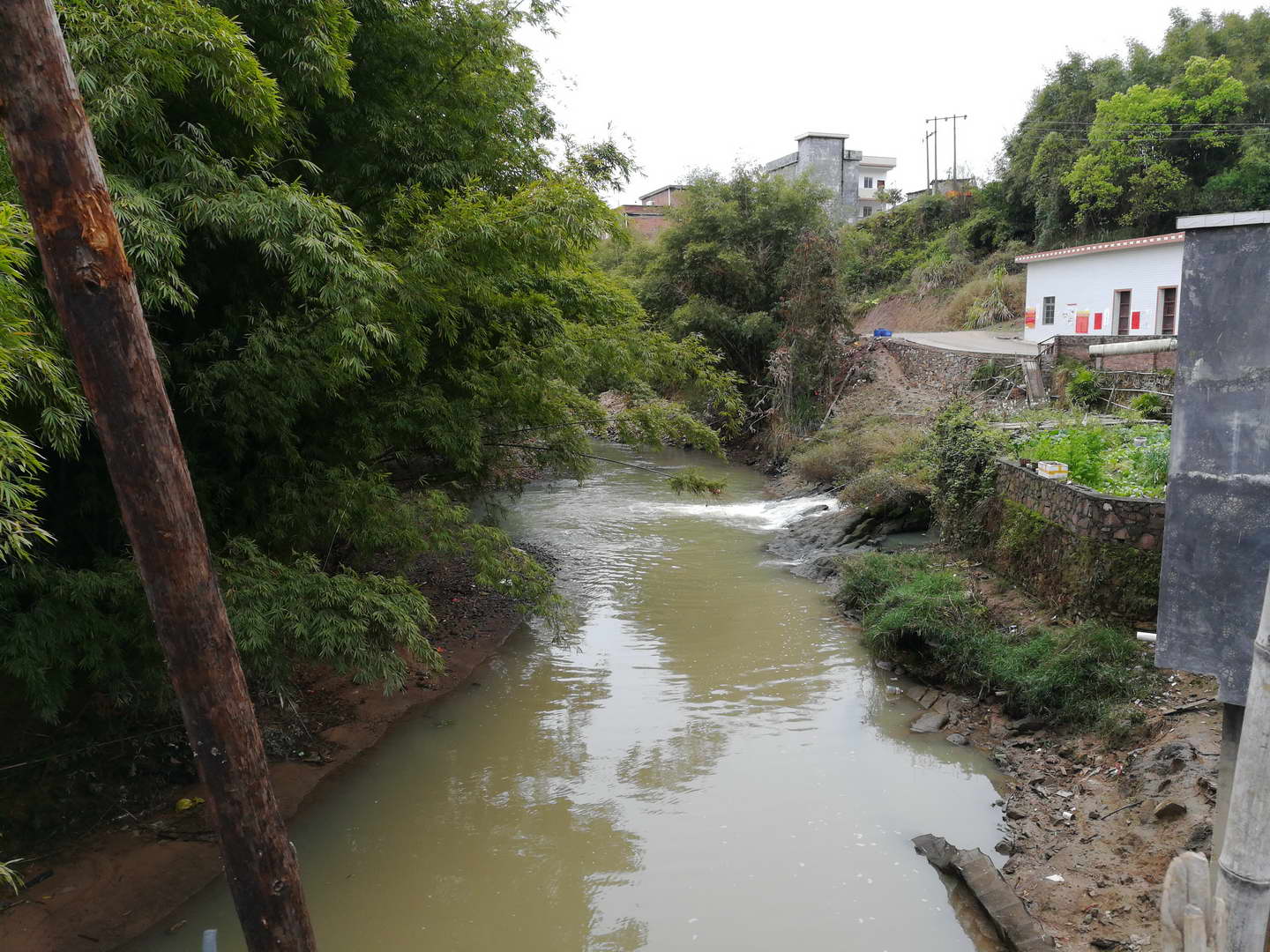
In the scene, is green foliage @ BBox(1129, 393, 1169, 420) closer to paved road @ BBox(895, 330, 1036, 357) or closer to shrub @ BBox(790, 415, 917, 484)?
shrub @ BBox(790, 415, 917, 484)

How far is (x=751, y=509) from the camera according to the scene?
2088 cm

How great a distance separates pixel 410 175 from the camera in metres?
8.65

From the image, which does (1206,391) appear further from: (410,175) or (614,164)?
(614,164)

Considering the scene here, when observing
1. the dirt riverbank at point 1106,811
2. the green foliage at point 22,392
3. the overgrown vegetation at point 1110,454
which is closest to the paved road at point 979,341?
the overgrown vegetation at point 1110,454

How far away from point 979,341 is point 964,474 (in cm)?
1623

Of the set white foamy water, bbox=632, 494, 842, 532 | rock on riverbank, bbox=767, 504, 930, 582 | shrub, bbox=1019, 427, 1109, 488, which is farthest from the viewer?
white foamy water, bbox=632, 494, 842, 532

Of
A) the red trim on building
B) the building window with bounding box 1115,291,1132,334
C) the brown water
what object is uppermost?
the red trim on building

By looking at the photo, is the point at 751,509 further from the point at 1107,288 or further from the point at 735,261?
the point at 1107,288

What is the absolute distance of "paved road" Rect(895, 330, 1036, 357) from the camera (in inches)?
961

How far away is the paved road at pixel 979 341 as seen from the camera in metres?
24.4

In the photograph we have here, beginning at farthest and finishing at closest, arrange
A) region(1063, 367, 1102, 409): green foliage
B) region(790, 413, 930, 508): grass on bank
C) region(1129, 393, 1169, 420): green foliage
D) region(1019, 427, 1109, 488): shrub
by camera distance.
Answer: region(1063, 367, 1102, 409): green foliage < region(790, 413, 930, 508): grass on bank < region(1129, 393, 1169, 420): green foliage < region(1019, 427, 1109, 488): shrub

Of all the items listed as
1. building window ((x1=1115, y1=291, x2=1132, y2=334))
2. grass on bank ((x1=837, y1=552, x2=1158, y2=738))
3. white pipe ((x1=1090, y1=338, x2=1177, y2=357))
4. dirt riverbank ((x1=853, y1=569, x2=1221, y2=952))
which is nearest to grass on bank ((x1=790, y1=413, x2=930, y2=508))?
grass on bank ((x1=837, y1=552, x2=1158, y2=738))

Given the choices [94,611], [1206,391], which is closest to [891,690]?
[1206,391]

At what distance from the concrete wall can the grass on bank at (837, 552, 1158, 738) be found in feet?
45.3
